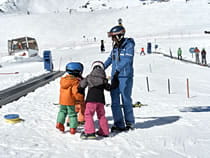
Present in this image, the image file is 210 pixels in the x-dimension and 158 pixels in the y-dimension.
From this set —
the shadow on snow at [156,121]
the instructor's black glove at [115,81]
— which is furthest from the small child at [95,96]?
the shadow on snow at [156,121]

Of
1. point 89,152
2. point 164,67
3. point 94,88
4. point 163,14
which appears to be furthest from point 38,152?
point 163,14

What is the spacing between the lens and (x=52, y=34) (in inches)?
3063

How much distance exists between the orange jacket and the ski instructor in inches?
27.8

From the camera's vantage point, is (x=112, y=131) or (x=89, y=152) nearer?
(x=89, y=152)

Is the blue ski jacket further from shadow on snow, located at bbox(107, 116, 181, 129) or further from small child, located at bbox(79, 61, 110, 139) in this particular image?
shadow on snow, located at bbox(107, 116, 181, 129)

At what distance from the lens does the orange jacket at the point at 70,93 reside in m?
6.10

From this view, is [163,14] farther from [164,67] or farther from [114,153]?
[114,153]

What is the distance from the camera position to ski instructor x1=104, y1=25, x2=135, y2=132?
6191 mm

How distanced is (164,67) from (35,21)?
66001 mm

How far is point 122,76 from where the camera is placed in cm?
619

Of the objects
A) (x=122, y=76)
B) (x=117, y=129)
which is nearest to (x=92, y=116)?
(x=117, y=129)

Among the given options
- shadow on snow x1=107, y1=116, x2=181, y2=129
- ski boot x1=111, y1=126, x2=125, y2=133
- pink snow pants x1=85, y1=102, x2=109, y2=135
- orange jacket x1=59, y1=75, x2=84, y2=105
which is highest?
orange jacket x1=59, y1=75, x2=84, y2=105

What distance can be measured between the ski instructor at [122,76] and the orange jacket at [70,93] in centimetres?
71

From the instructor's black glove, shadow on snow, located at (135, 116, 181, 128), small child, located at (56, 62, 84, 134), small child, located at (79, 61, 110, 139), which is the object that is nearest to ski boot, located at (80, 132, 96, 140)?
small child, located at (79, 61, 110, 139)
